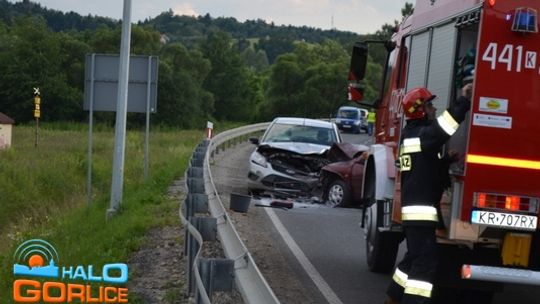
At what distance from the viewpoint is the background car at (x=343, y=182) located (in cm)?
1572

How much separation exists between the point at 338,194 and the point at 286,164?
1795 millimetres

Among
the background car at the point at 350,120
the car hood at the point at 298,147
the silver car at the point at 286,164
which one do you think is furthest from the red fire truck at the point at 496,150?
the background car at the point at 350,120

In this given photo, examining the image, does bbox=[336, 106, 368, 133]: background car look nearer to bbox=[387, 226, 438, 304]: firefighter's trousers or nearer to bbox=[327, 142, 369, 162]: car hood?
bbox=[327, 142, 369, 162]: car hood

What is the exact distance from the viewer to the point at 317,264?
9.85 m

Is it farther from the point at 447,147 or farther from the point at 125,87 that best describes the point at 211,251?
the point at 125,87

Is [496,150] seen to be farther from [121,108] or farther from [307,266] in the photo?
[121,108]

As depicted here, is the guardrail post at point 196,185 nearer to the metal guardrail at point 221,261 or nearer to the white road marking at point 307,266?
the metal guardrail at point 221,261

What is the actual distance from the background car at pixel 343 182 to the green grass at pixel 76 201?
3.18 m

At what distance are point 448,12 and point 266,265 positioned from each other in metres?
3.85

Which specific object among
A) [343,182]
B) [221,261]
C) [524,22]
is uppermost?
[524,22]

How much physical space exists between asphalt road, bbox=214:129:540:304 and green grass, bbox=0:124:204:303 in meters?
1.85

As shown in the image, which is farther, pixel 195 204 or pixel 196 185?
pixel 196 185

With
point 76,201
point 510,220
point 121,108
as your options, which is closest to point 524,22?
point 510,220

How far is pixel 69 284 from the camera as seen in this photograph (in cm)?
761
